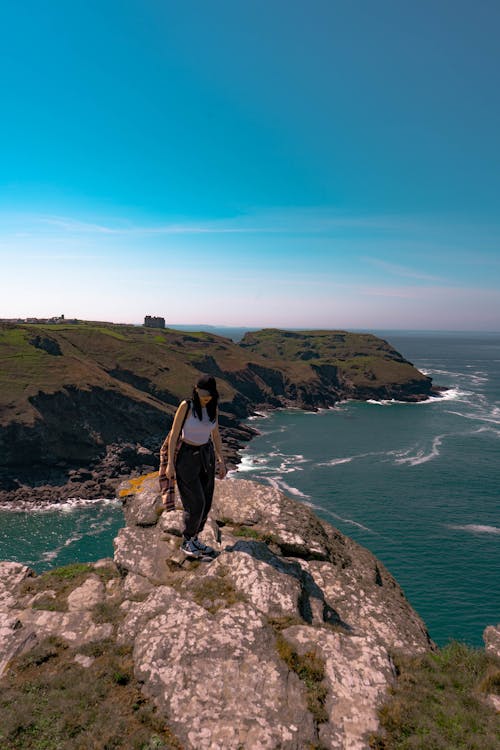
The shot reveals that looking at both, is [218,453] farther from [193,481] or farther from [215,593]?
[215,593]

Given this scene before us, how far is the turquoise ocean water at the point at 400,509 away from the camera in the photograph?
127 feet

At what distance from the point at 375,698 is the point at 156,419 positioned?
90.0 meters

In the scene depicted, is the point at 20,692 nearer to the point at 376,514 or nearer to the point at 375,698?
the point at 375,698

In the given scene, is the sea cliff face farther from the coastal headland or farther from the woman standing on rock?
the coastal headland

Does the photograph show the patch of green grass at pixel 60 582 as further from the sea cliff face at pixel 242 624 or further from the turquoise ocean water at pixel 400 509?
the turquoise ocean water at pixel 400 509

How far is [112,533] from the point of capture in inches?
2052

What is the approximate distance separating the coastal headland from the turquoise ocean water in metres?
11.5

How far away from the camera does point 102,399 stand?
89875 mm

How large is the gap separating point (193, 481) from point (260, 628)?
11.6 ft

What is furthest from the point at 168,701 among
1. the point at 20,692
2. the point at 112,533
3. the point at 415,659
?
the point at 112,533

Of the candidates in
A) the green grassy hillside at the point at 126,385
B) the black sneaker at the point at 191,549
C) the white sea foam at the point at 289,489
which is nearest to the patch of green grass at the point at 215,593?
the black sneaker at the point at 191,549

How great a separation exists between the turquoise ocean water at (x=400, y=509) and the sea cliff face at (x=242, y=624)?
29.8 m

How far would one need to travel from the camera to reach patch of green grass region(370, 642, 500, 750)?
17.5ft

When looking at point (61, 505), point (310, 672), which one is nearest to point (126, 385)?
point (61, 505)
